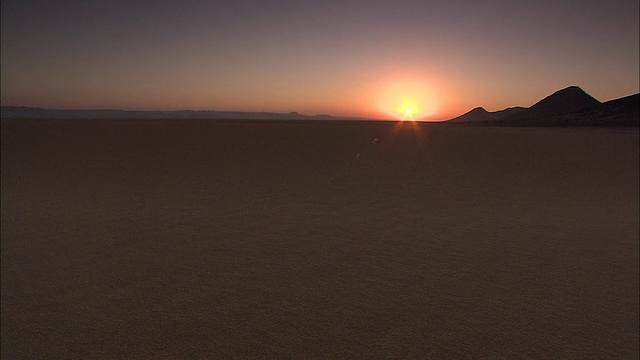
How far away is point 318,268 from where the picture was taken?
15.8 feet

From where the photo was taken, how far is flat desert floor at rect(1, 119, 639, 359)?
11.1 feet

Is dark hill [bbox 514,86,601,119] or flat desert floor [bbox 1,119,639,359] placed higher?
dark hill [bbox 514,86,601,119]

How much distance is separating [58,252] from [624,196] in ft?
37.8

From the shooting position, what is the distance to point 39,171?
44.0 feet

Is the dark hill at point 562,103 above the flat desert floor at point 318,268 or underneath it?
above

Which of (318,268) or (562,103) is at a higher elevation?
(562,103)

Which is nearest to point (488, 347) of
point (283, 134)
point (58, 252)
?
point (58, 252)

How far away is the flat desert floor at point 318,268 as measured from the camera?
3.39 m

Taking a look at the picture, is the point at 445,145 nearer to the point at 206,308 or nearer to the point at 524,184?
the point at 524,184

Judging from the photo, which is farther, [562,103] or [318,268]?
[562,103]

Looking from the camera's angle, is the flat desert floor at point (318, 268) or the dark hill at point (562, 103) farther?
the dark hill at point (562, 103)

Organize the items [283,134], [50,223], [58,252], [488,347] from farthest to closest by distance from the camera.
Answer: [283,134] < [50,223] < [58,252] < [488,347]

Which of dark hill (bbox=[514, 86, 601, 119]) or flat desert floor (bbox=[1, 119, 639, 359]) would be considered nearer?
flat desert floor (bbox=[1, 119, 639, 359])

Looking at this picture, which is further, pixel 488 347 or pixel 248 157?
pixel 248 157
